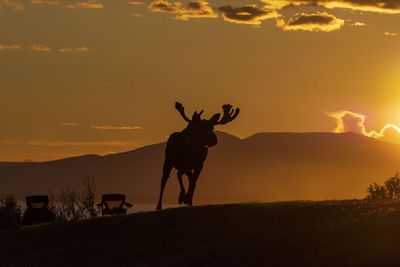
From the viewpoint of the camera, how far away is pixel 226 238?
27906 millimetres

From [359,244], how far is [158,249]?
649 centimetres

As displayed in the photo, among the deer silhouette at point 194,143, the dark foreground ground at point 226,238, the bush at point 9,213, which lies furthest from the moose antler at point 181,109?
the bush at point 9,213

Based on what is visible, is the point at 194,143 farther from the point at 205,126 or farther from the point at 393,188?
the point at 393,188

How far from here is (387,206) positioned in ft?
101

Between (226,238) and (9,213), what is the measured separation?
1008 inches

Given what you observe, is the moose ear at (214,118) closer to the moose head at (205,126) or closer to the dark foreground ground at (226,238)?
the moose head at (205,126)

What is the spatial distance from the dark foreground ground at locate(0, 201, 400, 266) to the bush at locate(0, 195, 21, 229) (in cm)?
1265

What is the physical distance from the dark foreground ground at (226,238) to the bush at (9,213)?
1265 cm

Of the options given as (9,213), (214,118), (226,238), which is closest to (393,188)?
(9,213)

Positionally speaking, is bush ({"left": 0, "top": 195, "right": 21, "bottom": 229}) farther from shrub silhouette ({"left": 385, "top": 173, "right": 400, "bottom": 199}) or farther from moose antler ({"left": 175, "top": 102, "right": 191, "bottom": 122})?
shrub silhouette ({"left": 385, "top": 173, "right": 400, "bottom": 199})

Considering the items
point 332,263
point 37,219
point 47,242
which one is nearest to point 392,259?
point 332,263

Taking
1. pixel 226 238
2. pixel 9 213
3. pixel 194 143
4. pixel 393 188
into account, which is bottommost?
pixel 226 238

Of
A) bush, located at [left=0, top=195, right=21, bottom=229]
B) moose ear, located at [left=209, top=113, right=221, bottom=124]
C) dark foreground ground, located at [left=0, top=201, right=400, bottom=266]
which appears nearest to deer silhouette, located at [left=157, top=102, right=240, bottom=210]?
moose ear, located at [left=209, top=113, right=221, bottom=124]

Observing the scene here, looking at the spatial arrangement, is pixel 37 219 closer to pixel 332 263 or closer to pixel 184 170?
pixel 184 170
